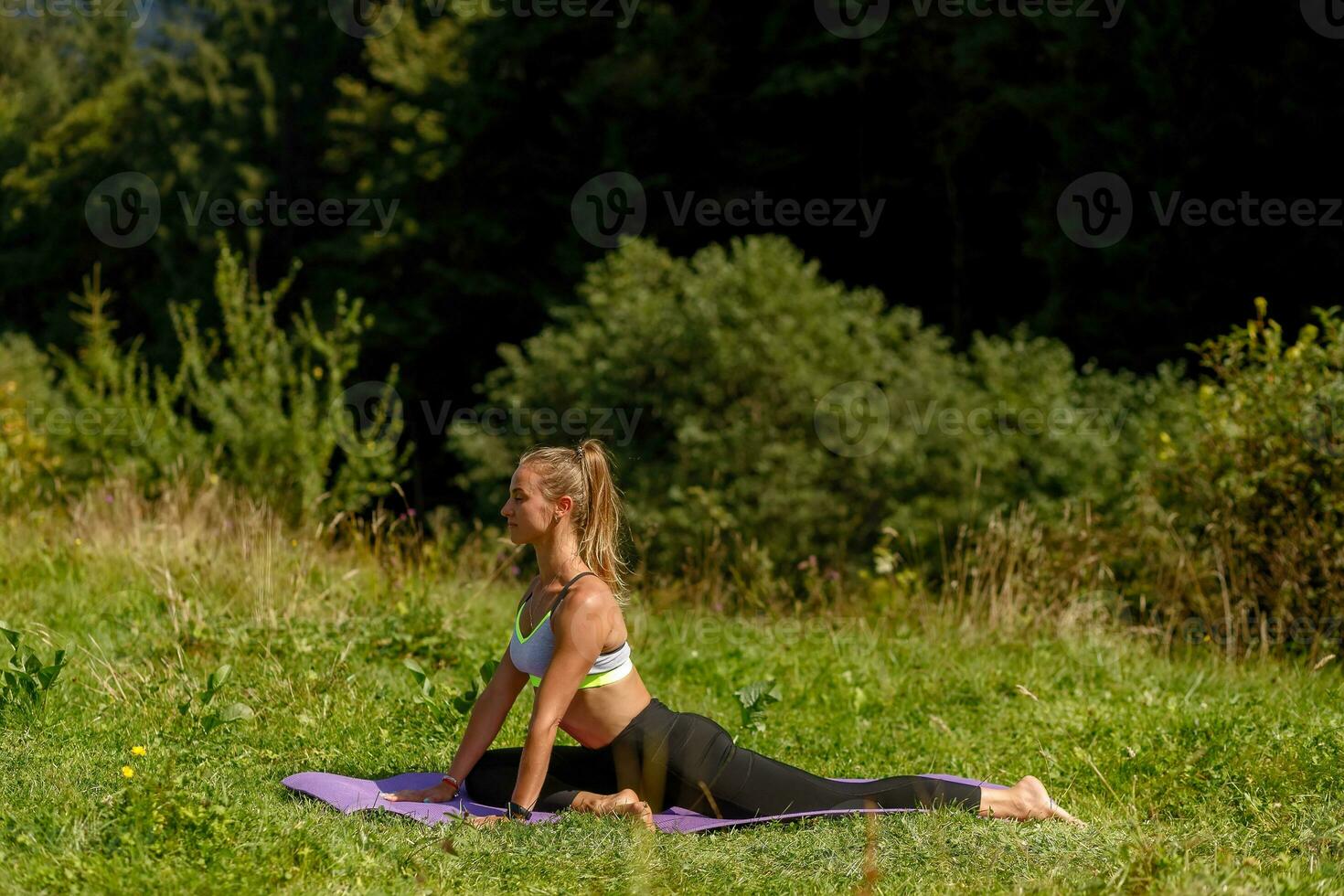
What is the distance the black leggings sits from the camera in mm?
4277

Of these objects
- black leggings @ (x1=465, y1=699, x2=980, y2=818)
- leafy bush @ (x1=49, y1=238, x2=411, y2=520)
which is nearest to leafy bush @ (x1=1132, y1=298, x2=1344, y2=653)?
black leggings @ (x1=465, y1=699, x2=980, y2=818)

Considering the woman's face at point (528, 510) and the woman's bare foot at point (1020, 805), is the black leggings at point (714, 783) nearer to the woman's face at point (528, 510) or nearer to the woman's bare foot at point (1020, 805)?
the woman's bare foot at point (1020, 805)

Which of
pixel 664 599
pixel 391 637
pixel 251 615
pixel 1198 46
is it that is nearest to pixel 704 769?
pixel 391 637

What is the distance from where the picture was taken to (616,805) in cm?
417

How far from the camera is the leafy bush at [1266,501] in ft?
23.9

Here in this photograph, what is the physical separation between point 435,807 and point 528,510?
995 millimetres

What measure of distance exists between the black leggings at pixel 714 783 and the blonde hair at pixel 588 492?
0.46 m

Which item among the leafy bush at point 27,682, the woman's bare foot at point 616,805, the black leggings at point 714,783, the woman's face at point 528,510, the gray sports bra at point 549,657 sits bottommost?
the leafy bush at point 27,682

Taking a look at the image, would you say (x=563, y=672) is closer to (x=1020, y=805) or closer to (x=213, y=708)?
(x=1020, y=805)

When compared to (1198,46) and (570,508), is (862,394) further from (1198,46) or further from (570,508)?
(570,508)

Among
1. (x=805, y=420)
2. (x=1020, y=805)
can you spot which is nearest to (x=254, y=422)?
(x=805, y=420)

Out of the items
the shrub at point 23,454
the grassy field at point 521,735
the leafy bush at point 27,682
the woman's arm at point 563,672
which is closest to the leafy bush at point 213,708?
the grassy field at point 521,735

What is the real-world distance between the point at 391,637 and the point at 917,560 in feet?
22.1

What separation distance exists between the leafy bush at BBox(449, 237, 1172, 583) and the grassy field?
167 inches
